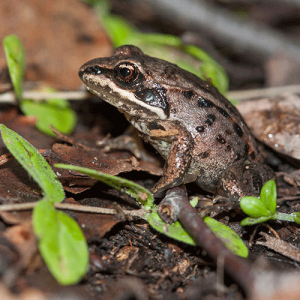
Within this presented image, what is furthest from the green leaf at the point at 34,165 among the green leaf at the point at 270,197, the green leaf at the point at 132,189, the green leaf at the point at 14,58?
the green leaf at the point at 270,197

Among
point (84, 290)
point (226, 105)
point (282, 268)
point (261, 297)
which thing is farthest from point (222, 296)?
point (226, 105)

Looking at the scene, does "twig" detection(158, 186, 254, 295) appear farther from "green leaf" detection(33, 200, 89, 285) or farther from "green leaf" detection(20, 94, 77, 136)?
"green leaf" detection(20, 94, 77, 136)

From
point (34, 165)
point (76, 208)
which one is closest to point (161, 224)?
point (76, 208)

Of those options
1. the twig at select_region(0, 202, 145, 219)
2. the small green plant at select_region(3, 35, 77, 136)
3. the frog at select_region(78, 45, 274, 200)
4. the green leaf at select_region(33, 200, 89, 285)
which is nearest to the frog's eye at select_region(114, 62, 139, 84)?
the frog at select_region(78, 45, 274, 200)

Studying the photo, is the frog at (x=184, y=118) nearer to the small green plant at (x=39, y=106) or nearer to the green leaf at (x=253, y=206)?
the green leaf at (x=253, y=206)

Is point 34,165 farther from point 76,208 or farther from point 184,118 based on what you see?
point 184,118
